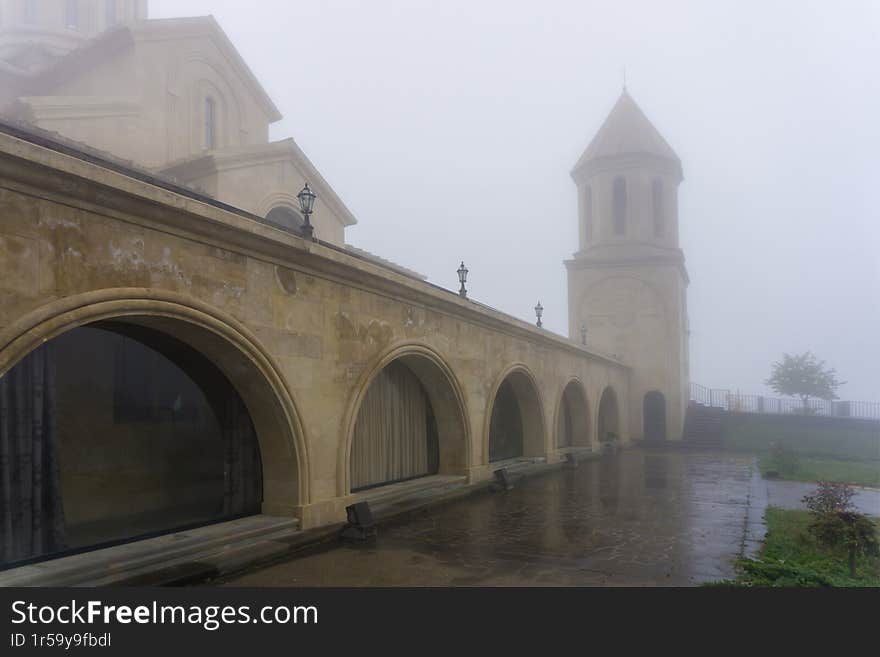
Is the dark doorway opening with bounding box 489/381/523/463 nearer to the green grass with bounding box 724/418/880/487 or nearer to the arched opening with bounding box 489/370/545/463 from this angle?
the arched opening with bounding box 489/370/545/463

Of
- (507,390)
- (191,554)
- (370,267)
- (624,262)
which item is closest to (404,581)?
(191,554)

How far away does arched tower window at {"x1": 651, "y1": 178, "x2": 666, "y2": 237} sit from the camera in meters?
33.1

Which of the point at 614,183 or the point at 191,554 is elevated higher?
the point at 614,183

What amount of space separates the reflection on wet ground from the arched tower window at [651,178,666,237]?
67.2 ft

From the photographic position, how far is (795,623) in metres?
4.63

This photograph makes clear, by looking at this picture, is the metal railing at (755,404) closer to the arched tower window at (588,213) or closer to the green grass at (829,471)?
the arched tower window at (588,213)

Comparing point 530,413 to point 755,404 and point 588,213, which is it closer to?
point 588,213

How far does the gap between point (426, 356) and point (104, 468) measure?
567cm

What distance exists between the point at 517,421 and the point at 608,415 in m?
11.0

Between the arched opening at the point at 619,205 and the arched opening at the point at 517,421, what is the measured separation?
17.5m

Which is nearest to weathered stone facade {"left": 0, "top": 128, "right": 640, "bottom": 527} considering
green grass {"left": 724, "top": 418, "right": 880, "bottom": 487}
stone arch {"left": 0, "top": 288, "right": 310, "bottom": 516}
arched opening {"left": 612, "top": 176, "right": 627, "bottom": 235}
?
stone arch {"left": 0, "top": 288, "right": 310, "bottom": 516}

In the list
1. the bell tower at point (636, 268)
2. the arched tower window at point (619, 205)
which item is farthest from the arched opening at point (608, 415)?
the arched tower window at point (619, 205)

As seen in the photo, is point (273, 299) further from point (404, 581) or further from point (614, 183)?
point (614, 183)

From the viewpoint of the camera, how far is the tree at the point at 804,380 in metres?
49.4
